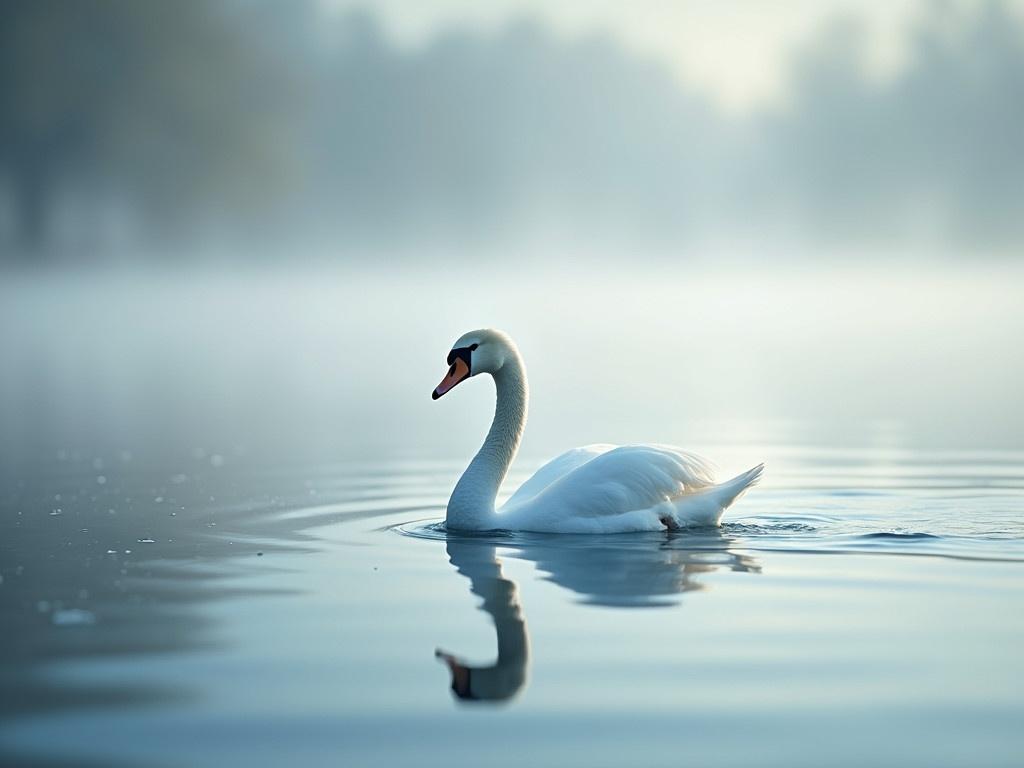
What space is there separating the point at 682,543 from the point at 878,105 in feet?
647

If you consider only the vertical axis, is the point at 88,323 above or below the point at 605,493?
above

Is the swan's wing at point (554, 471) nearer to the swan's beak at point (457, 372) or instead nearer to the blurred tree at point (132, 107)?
the swan's beak at point (457, 372)

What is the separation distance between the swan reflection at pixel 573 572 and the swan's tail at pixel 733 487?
0.73ft

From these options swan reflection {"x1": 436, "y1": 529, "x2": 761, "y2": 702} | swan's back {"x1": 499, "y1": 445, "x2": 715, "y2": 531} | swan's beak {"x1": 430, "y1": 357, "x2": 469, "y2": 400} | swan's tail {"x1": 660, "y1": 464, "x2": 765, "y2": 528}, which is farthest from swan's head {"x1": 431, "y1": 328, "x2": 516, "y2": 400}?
swan's tail {"x1": 660, "y1": 464, "x2": 765, "y2": 528}

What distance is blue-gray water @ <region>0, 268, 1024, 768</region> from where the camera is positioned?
5352mm

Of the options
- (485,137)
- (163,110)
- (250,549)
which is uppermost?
(485,137)

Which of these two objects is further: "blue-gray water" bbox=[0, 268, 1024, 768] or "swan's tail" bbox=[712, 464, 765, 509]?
"swan's tail" bbox=[712, 464, 765, 509]

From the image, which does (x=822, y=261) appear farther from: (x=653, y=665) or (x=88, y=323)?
(x=653, y=665)

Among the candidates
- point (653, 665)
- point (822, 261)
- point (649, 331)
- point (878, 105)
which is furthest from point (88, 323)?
point (878, 105)

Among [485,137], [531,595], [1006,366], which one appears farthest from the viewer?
[485,137]

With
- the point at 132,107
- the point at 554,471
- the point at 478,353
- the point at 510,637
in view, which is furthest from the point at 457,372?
the point at 132,107

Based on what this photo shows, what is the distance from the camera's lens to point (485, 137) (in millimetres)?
195875

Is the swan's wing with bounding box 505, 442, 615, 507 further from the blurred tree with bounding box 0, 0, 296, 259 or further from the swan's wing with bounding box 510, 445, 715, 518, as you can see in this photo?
the blurred tree with bounding box 0, 0, 296, 259

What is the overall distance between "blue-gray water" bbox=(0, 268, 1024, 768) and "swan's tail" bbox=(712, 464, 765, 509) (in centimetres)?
23
